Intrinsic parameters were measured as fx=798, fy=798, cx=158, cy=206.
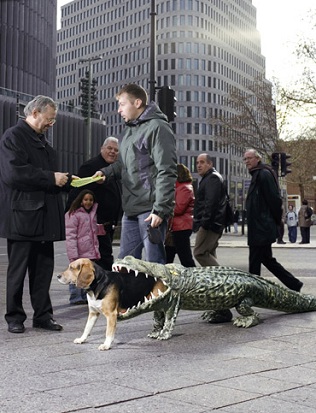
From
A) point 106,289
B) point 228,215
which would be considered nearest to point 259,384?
point 106,289

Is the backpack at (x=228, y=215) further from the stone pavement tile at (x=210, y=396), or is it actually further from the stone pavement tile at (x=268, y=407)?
the stone pavement tile at (x=268, y=407)

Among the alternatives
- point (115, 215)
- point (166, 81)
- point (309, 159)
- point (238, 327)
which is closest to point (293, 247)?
point (115, 215)

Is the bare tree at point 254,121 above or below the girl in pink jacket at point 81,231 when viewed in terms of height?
above

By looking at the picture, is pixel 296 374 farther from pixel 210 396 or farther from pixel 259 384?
pixel 210 396

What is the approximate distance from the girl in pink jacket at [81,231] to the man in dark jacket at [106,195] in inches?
10.9

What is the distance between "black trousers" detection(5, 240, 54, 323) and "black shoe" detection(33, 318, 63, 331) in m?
0.03

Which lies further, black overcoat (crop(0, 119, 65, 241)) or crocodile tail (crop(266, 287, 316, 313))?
crocodile tail (crop(266, 287, 316, 313))

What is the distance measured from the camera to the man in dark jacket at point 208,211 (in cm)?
973

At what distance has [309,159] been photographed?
6316 centimetres

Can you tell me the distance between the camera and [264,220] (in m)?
9.22

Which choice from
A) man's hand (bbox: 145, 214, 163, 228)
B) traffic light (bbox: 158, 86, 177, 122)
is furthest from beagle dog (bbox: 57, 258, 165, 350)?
traffic light (bbox: 158, 86, 177, 122)

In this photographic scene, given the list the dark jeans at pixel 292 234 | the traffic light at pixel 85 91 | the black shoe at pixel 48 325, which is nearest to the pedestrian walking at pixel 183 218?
the black shoe at pixel 48 325

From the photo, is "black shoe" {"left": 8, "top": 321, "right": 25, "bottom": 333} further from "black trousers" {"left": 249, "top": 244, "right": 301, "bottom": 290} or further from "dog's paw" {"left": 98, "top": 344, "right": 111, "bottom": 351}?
"black trousers" {"left": 249, "top": 244, "right": 301, "bottom": 290}

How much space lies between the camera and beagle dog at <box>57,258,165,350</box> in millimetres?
5941
